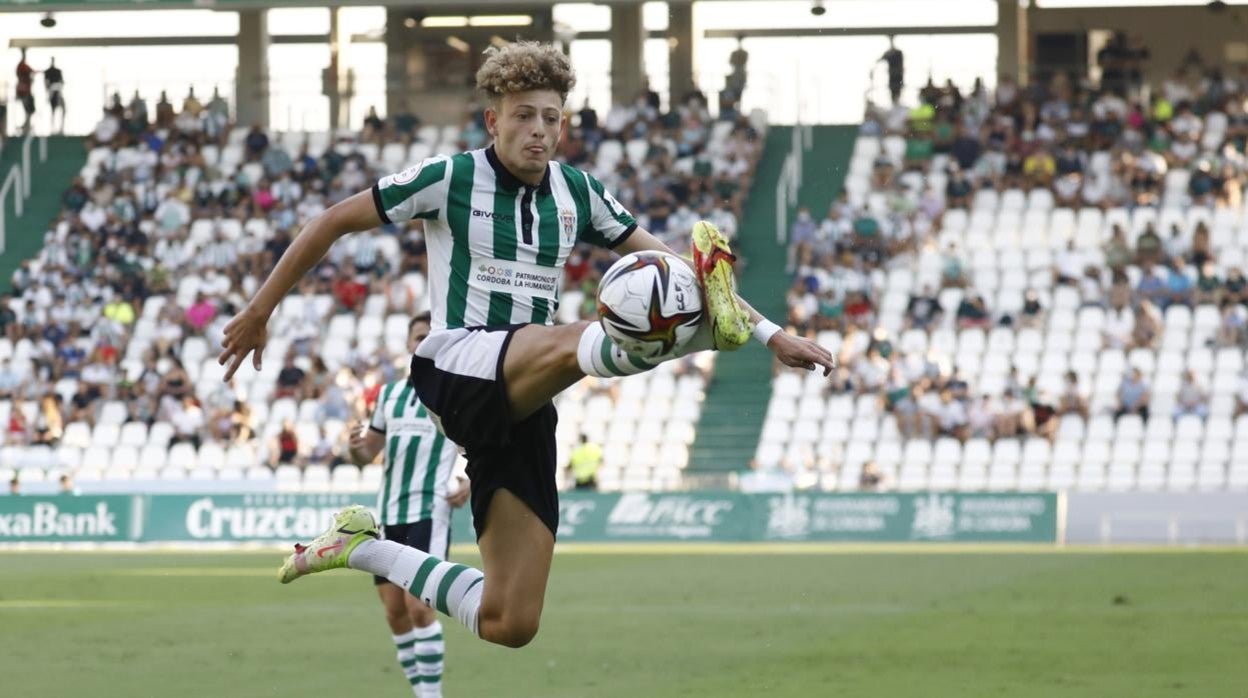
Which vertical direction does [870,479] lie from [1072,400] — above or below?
below

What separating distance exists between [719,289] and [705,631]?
8070mm

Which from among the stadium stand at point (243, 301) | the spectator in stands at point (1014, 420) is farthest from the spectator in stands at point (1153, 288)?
the stadium stand at point (243, 301)

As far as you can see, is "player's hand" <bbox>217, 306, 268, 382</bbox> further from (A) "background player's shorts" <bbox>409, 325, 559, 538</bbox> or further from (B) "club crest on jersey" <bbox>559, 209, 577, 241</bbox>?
(B) "club crest on jersey" <bbox>559, 209, 577, 241</bbox>

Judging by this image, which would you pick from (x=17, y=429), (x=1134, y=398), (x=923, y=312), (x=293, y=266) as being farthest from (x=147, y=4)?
(x=293, y=266)

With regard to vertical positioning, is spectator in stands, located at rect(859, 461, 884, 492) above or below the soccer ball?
below

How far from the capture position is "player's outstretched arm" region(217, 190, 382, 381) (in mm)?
7121

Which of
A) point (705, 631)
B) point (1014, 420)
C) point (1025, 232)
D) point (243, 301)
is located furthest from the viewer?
point (243, 301)

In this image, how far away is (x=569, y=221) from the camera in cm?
763

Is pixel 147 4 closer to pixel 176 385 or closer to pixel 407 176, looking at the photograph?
pixel 176 385

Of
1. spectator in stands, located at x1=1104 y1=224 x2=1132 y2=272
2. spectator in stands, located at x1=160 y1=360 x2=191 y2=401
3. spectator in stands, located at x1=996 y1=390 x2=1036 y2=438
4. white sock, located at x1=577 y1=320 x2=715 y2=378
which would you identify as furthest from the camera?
spectator in stands, located at x1=160 y1=360 x2=191 y2=401

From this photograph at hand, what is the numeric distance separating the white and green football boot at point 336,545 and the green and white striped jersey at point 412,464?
6.34 feet

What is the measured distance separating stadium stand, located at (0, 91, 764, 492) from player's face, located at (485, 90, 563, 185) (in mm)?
17986

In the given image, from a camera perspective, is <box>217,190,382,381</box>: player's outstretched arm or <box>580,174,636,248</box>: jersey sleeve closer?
<box>217,190,382,381</box>: player's outstretched arm

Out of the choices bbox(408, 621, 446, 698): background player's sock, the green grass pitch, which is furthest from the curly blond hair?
the green grass pitch
